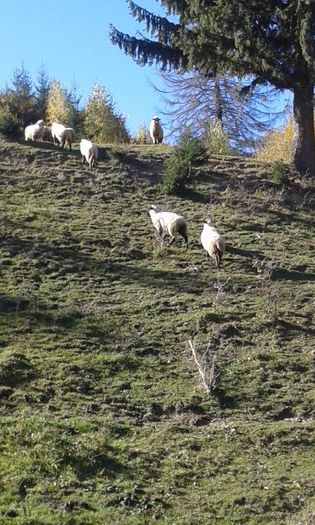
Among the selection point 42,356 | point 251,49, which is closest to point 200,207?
point 251,49

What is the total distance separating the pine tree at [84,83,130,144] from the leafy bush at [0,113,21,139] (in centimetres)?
678

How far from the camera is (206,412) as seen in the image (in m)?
12.4

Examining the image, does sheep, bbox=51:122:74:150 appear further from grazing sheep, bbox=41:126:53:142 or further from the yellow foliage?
the yellow foliage


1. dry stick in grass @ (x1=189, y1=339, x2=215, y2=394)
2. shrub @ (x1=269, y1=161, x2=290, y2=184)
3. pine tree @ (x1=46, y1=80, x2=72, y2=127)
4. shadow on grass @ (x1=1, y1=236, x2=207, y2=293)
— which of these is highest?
pine tree @ (x1=46, y1=80, x2=72, y2=127)

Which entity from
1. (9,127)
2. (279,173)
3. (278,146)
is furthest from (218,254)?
(278,146)

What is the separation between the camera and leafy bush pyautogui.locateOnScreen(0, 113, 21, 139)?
28.6 m

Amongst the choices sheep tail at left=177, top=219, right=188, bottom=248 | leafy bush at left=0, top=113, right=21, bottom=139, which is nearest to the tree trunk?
sheep tail at left=177, top=219, right=188, bottom=248

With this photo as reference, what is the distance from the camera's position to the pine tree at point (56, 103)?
38.2 m

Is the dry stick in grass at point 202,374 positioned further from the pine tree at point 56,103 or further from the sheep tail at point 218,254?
the pine tree at point 56,103

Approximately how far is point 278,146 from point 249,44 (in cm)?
834

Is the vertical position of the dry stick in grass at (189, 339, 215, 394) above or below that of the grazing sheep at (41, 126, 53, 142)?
below

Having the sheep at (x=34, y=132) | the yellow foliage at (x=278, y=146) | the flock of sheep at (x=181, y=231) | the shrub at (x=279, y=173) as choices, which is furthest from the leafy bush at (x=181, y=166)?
the sheep at (x=34, y=132)

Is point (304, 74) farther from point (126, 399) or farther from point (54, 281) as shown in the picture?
point (126, 399)

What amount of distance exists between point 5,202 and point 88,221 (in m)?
2.71
